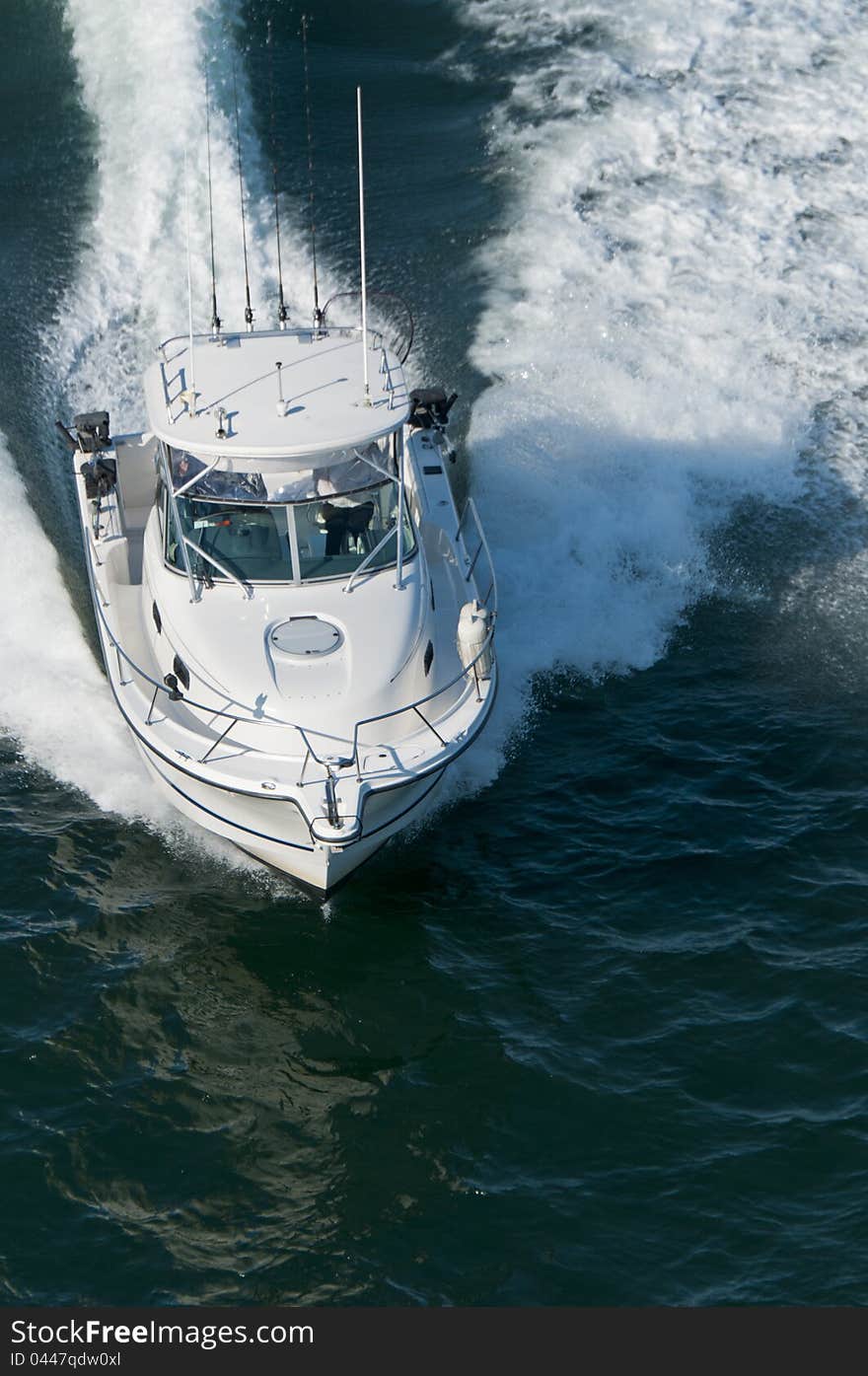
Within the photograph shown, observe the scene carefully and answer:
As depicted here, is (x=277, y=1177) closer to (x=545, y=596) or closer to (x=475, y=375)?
(x=545, y=596)

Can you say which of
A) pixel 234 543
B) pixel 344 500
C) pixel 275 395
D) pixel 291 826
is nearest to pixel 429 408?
pixel 275 395

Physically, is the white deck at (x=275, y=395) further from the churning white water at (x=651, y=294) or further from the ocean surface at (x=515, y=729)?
the churning white water at (x=651, y=294)

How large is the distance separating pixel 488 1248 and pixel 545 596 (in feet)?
33.9

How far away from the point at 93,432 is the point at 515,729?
696 cm

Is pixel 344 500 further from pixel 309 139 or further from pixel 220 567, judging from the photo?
pixel 309 139

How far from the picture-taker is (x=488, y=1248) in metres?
14.5

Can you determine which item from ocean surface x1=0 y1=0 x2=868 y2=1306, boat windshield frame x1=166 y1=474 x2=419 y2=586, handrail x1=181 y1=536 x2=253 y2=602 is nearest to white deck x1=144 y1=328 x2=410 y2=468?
boat windshield frame x1=166 y1=474 x2=419 y2=586

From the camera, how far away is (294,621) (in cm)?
1805

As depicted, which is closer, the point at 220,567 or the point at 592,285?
the point at 220,567

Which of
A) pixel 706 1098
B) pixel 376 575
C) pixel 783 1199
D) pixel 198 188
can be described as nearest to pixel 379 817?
pixel 376 575

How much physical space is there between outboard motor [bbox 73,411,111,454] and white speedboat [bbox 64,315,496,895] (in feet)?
7.85

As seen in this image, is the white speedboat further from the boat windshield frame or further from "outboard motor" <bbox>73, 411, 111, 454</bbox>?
"outboard motor" <bbox>73, 411, 111, 454</bbox>

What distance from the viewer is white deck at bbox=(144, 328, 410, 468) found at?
18.0 metres

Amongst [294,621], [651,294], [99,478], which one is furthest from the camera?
[651,294]
